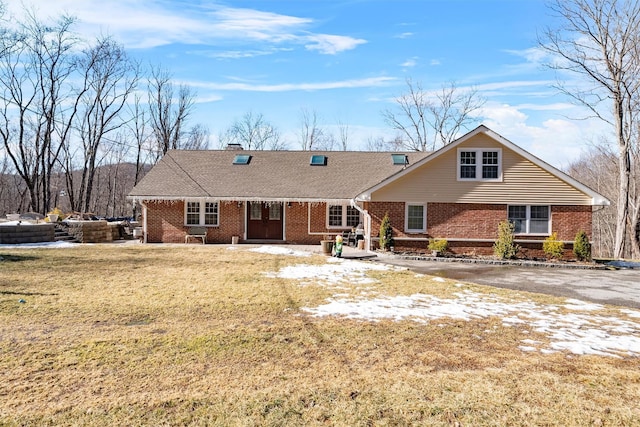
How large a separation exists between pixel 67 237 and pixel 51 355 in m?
18.7

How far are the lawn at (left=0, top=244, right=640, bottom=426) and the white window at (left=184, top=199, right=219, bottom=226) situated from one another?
11.0 meters

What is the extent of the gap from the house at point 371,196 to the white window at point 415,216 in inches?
1.7

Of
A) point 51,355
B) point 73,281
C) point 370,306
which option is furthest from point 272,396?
point 73,281

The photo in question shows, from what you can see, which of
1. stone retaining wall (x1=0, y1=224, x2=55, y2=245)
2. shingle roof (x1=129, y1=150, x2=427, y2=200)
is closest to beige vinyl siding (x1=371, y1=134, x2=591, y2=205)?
shingle roof (x1=129, y1=150, x2=427, y2=200)

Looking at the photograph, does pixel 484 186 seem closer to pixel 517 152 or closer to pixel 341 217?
pixel 517 152

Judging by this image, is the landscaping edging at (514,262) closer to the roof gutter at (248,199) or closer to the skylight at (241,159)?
the roof gutter at (248,199)

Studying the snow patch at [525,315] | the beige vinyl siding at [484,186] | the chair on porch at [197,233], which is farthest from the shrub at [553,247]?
the chair on porch at [197,233]

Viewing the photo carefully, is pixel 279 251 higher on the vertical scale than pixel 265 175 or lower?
lower

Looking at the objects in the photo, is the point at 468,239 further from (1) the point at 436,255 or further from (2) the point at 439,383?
(2) the point at 439,383

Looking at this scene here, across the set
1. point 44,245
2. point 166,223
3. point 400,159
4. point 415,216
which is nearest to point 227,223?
point 166,223

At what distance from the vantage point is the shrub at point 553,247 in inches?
661

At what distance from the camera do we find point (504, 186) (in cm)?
1777

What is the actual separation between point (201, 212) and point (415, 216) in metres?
10.6

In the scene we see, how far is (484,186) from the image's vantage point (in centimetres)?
1778
